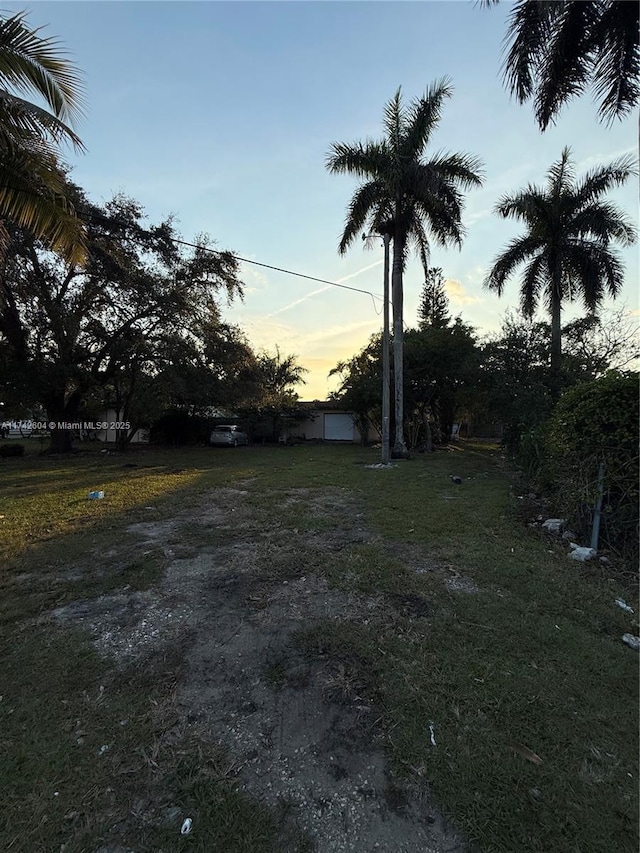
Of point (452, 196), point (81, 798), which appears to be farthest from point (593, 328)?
point (81, 798)

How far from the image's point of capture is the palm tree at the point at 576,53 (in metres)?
5.81

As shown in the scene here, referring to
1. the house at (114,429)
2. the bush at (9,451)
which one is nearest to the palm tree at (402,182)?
the house at (114,429)

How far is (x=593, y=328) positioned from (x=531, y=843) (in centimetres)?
1534

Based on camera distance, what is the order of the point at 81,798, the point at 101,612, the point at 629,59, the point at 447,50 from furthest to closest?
the point at 629,59 < the point at 447,50 < the point at 101,612 < the point at 81,798

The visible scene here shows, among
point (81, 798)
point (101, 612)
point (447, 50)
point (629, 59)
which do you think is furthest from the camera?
point (629, 59)

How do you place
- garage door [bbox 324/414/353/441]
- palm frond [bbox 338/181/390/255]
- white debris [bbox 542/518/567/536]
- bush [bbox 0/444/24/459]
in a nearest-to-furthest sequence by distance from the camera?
1. white debris [bbox 542/518/567/536]
2. palm frond [bbox 338/181/390/255]
3. bush [bbox 0/444/24/459]
4. garage door [bbox 324/414/353/441]

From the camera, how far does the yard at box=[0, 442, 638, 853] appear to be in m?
1.48

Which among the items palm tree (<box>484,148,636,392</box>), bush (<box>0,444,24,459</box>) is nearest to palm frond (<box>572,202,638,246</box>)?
palm tree (<box>484,148,636,392</box>)

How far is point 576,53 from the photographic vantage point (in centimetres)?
645

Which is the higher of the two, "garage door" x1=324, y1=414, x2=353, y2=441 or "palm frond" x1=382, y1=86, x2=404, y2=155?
"palm frond" x1=382, y1=86, x2=404, y2=155

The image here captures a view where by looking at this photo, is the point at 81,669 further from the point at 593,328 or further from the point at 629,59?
the point at 593,328

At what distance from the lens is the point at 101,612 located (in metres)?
3.04

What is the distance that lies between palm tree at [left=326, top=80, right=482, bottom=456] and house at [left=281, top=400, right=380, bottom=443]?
1154cm

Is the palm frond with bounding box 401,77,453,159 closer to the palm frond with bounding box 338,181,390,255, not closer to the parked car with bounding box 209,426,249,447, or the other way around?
the palm frond with bounding box 338,181,390,255
